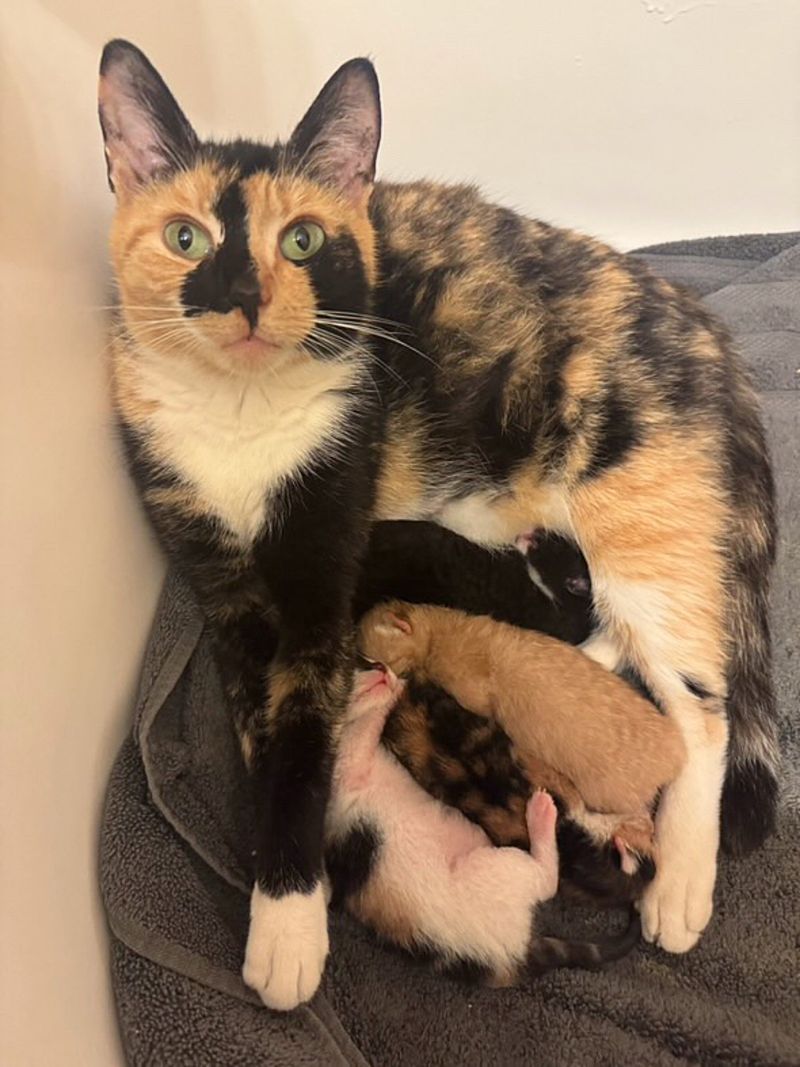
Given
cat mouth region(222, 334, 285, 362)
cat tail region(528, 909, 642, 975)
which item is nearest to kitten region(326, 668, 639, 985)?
cat tail region(528, 909, 642, 975)

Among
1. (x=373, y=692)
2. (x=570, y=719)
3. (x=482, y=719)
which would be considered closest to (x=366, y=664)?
(x=373, y=692)

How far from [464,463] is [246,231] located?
44 centimetres

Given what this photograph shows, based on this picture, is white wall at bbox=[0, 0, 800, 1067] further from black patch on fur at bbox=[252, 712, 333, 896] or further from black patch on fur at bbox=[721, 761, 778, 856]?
black patch on fur at bbox=[721, 761, 778, 856]

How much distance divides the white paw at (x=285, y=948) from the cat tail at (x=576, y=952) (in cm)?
23

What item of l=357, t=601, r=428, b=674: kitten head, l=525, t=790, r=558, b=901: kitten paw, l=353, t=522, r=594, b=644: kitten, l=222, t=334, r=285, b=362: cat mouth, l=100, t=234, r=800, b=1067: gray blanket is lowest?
l=100, t=234, r=800, b=1067: gray blanket

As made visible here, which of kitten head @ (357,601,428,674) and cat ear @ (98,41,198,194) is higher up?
cat ear @ (98,41,198,194)

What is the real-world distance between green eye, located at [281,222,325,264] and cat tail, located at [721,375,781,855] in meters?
0.59

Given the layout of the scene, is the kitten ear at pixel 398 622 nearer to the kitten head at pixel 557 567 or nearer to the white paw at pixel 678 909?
the kitten head at pixel 557 567

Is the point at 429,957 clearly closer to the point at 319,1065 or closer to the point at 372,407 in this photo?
the point at 319,1065

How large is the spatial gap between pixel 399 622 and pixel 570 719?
275 mm

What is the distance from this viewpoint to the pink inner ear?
125cm

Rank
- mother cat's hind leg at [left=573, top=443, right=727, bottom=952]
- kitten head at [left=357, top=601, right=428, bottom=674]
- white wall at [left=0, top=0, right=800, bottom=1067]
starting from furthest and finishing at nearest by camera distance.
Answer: kitten head at [left=357, top=601, right=428, bottom=674]
mother cat's hind leg at [left=573, top=443, right=727, bottom=952]
white wall at [left=0, top=0, right=800, bottom=1067]

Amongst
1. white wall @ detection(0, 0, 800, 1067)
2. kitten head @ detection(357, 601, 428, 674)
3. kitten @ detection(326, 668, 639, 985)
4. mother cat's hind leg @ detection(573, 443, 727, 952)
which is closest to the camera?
white wall @ detection(0, 0, 800, 1067)

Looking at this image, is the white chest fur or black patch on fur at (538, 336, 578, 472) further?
black patch on fur at (538, 336, 578, 472)
